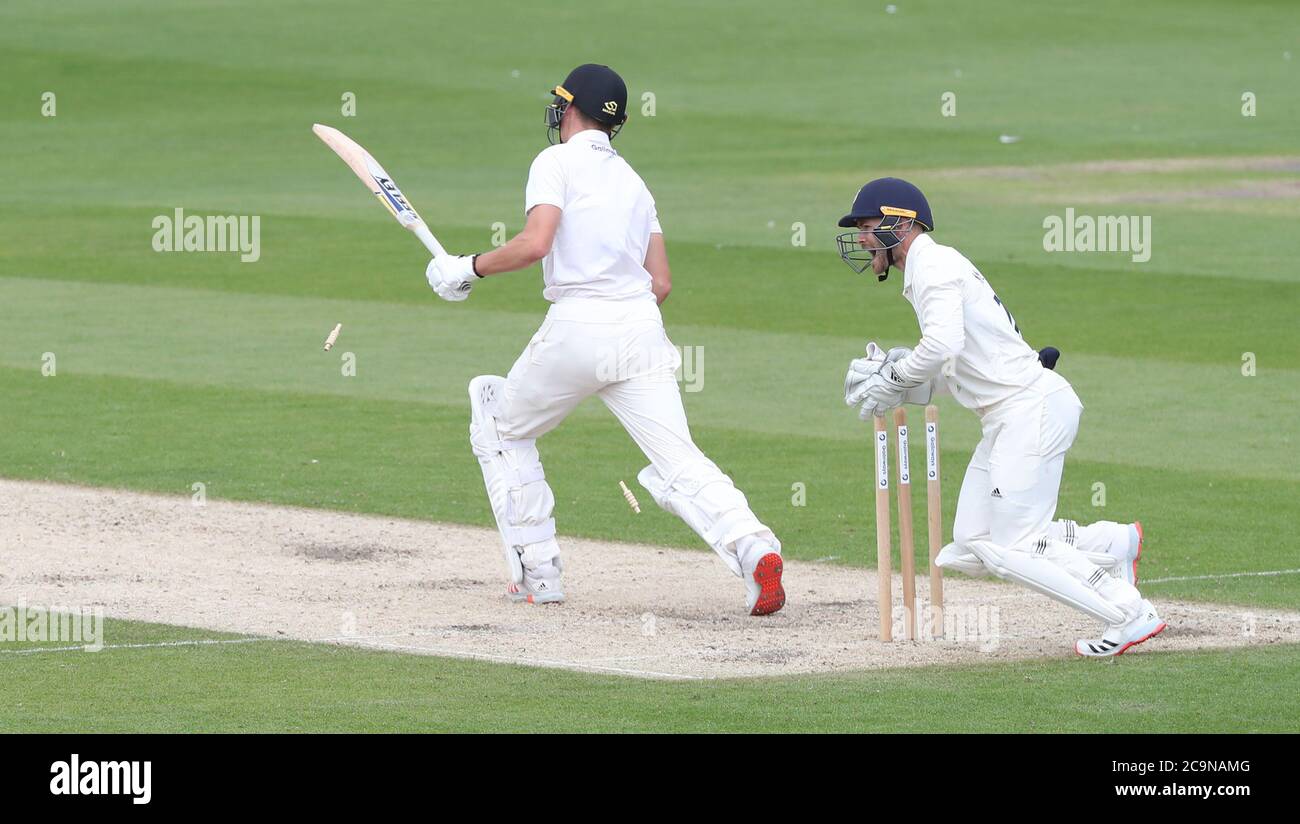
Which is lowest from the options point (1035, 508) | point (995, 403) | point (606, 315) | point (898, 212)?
point (1035, 508)

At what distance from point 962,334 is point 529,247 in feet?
6.04

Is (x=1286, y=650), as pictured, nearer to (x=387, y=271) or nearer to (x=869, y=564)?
(x=869, y=564)

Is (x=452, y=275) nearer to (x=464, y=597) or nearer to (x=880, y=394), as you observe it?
(x=464, y=597)

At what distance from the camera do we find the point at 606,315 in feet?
29.5

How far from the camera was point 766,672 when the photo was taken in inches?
314

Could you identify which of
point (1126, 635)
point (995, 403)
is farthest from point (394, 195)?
point (1126, 635)

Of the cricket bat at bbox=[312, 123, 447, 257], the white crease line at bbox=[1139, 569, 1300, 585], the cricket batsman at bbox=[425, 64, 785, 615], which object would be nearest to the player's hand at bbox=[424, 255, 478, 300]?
the cricket batsman at bbox=[425, 64, 785, 615]

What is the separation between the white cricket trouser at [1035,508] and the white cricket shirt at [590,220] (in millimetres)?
1720

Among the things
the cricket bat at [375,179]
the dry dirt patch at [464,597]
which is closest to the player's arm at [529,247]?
the cricket bat at [375,179]

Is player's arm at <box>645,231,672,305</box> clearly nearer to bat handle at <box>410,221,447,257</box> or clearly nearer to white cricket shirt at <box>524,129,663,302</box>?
white cricket shirt at <box>524,129,663,302</box>

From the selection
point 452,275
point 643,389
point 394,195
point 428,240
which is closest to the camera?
point 452,275

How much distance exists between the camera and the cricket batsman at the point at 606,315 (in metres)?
8.86

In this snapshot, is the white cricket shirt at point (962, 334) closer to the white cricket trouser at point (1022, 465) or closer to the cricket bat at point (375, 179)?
the white cricket trouser at point (1022, 465)

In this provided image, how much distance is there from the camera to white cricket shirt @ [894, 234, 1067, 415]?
315 inches
